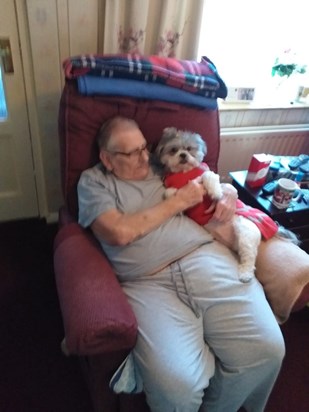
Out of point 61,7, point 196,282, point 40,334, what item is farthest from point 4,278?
point 61,7

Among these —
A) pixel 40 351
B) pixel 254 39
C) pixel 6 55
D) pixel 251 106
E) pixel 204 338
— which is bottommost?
pixel 40 351

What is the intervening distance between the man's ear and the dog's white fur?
0.21 metres

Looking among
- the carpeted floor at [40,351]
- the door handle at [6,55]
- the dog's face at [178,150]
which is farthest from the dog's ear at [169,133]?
the carpeted floor at [40,351]

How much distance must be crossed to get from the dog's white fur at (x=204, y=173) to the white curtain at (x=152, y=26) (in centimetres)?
54

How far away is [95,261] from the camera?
42.8 inches

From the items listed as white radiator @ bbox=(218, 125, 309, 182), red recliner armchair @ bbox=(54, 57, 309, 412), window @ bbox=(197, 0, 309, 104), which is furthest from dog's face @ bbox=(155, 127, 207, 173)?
window @ bbox=(197, 0, 309, 104)

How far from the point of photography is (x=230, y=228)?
51.6 inches

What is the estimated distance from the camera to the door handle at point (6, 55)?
1496 mm

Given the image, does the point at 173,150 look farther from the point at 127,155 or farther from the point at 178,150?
the point at 127,155

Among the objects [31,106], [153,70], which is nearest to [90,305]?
[153,70]

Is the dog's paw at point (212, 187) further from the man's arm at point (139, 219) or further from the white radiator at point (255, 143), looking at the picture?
the white radiator at point (255, 143)

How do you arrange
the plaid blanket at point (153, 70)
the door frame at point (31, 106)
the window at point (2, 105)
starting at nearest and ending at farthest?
the plaid blanket at point (153, 70) < the door frame at point (31, 106) < the window at point (2, 105)

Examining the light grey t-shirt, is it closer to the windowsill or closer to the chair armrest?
the chair armrest

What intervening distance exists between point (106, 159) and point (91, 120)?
0.55ft
